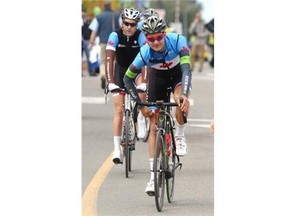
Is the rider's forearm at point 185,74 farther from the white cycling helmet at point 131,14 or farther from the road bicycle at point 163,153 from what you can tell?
the white cycling helmet at point 131,14

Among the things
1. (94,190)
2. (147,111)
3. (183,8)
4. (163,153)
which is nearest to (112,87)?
(94,190)

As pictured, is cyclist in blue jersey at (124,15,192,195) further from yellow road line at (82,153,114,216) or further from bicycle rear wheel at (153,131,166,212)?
yellow road line at (82,153,114,216)

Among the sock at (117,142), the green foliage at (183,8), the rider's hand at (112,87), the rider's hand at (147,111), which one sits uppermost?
the rider's hand at (112,87)

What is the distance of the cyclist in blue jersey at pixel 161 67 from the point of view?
12041mm

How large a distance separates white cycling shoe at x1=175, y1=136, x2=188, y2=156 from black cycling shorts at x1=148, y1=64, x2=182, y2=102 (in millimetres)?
553

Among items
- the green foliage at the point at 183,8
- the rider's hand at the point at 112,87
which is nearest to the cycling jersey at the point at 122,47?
the rider's hand at the point at 112,87

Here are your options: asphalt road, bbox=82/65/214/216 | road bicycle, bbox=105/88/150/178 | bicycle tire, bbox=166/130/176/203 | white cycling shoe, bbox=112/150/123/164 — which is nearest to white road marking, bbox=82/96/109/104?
asphalt road, bbox=82/65/214/216

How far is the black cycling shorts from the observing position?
13359 mm
